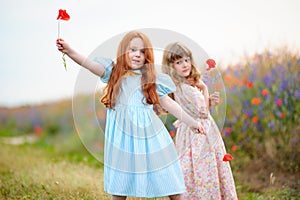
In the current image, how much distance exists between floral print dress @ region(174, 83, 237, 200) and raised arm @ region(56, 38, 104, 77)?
85 cm

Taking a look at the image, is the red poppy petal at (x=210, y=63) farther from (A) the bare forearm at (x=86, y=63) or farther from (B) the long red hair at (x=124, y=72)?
(A) the bare forearm at (x=86, y=63)

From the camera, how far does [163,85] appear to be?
2.95 metres

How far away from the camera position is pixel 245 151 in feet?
16.5

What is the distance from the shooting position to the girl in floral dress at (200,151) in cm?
322

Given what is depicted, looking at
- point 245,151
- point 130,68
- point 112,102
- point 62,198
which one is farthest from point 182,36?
point 245,151

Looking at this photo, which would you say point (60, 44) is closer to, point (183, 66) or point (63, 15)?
point (63, 15)

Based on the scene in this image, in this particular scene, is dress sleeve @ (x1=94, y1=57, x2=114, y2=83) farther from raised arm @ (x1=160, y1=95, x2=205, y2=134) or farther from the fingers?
raised arm @ (x1=160, y1=95, x2=205, y2=134)

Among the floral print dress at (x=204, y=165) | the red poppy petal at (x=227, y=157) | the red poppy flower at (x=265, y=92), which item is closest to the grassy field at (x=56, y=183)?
the floral print dress at (x=204, y=165)

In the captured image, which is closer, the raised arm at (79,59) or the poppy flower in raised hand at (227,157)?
the raised arm at (79,59)

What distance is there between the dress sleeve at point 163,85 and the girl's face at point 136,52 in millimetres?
167

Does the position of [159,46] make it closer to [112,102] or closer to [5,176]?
[112,102]

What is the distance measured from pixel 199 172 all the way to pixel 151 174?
65 centimetres

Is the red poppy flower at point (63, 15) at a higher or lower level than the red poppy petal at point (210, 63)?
higher

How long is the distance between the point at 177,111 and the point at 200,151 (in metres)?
0.53
